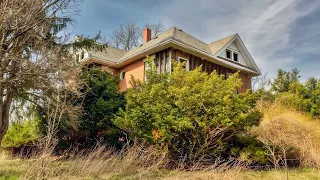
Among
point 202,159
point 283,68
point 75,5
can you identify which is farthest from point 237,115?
point 283,68

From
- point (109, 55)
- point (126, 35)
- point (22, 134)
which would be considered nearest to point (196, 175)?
point (22, 134)

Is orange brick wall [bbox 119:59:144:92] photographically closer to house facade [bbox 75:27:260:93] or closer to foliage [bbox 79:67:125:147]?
house facade [bbox 75:27:260:93]

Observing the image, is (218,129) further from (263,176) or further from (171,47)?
(171,47)

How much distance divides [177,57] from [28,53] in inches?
327

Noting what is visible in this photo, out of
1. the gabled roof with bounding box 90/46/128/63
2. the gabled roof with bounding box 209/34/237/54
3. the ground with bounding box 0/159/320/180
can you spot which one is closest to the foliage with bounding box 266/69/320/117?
the gabled roof with bounding box 209/34/237/54

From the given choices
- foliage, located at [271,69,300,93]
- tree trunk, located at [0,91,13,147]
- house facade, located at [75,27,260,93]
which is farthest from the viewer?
foliage, located at [271,69,300,93]

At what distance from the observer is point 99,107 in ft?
38.8

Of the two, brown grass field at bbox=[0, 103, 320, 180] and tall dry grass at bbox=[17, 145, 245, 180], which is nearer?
tall dry grass at bbox=[17, 145, 245, 180]

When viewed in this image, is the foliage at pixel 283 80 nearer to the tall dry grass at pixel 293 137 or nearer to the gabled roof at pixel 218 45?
the gabled roof at pixel 218 45

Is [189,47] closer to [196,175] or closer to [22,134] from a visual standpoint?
[196,175]

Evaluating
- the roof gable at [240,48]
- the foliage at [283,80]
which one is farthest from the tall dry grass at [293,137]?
the foliage at [283,80]

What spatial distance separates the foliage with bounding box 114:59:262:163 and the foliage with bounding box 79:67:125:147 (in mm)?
2780

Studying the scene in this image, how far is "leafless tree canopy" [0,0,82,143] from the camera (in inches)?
301

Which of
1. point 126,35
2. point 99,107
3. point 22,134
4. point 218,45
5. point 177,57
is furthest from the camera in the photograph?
point 126,35
